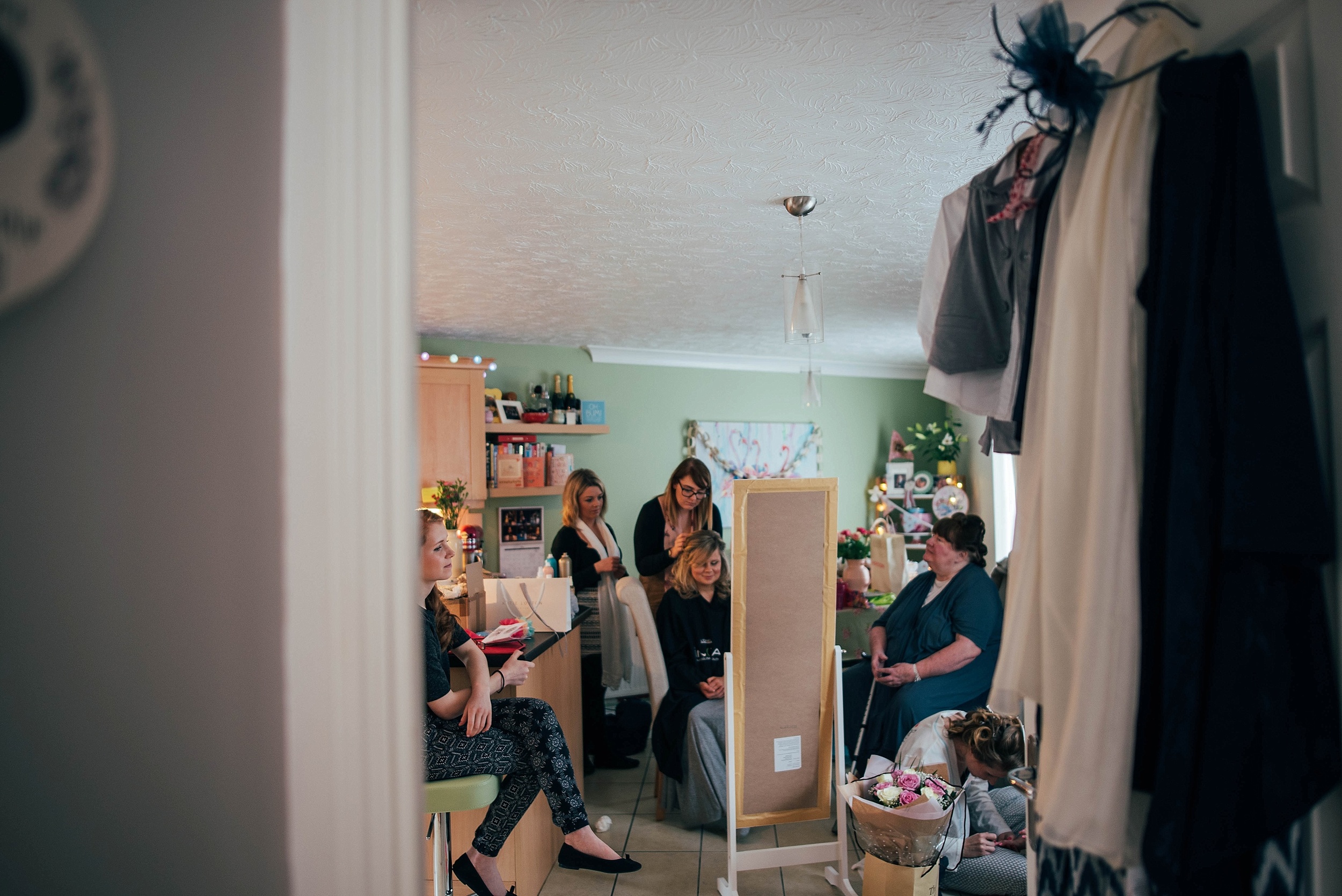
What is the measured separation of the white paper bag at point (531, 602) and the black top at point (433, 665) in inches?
27.3

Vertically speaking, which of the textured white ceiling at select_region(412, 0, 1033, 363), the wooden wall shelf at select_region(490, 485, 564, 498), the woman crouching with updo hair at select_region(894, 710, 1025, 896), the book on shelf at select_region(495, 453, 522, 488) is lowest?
the woman crouching with updo hair at select_region(894, 710, 1025, 896)

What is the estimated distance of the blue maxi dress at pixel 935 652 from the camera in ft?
10.2

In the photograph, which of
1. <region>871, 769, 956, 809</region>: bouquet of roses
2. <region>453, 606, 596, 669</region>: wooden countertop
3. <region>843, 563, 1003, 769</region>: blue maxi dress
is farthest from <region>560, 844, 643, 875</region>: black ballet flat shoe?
<region>843, 563, 1003, 769</region>: blue maxi dress

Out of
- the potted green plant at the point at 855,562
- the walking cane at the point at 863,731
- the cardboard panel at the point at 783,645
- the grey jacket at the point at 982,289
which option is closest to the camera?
the grey jacket at the point at 982,289

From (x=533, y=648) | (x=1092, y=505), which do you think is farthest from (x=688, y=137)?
(x=533, y=648)

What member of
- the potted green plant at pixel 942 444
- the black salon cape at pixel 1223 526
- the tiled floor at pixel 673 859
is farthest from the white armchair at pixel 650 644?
the potted green plant at pixel 942 444

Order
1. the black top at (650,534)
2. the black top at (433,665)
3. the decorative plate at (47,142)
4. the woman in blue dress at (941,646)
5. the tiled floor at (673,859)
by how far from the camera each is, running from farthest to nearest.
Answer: the black top at (650,534) < the woman in blue dress at (941,646) < the tiled floor at (673,859) < the black top at (433,665) < the decorative plate at (47,142)

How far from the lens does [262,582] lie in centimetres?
77

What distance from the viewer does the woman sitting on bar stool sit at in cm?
213

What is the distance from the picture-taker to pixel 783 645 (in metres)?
2.51

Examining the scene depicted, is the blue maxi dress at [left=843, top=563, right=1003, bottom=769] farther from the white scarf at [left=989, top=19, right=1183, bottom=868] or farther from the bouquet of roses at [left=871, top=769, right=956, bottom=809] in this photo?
the white scarf at [left=989, top=19, right=1183, bottom=868]

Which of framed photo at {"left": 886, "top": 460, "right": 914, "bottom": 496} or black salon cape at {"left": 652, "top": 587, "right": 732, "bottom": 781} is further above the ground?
framed photo at {"left": 886, "top": 460, "right": 914, "bottom": 496}

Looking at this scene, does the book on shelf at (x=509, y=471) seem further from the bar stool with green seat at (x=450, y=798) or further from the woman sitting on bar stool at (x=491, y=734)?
the bar stool with green seat at (x=450, y=798)

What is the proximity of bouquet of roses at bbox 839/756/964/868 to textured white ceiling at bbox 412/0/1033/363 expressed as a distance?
1898 mm
